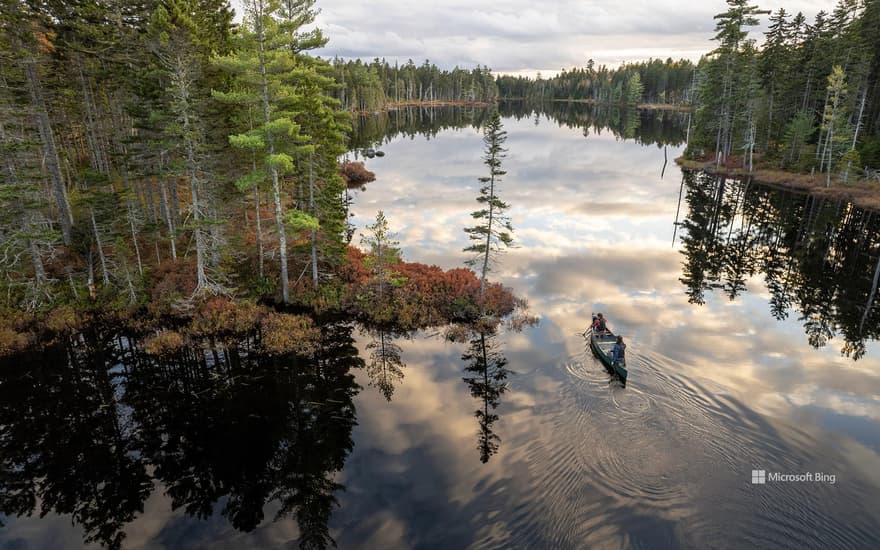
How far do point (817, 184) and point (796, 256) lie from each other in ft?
94.0

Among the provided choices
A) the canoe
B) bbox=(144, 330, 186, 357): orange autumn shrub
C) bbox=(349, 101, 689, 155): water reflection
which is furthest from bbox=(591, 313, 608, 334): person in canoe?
bbox=(349, 101, 689, 155): water reflection

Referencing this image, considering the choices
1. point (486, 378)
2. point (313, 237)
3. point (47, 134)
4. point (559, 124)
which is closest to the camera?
point (486, 378)

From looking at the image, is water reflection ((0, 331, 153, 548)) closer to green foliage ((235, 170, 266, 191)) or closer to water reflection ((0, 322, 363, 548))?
water reflection ((0, 322, 363, 548))

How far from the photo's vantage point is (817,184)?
188 ft

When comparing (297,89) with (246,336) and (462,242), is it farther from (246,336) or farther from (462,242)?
(462,242)

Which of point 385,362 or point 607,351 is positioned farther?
point 385,362

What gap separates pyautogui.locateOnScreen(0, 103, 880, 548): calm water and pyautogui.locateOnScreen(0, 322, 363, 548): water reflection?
0.08 metres

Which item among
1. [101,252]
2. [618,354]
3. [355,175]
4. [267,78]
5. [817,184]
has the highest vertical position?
[267,78]

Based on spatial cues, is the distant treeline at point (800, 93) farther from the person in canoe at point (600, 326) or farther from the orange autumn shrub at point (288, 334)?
the orange autumn shrub at point (288, 334)

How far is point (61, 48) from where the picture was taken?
27.8 meters

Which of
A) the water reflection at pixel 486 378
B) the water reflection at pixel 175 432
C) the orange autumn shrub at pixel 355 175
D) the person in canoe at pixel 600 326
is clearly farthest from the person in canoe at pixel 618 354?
the orange autumn shrub at pixel 355 175

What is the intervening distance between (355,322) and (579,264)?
1923 centimetres

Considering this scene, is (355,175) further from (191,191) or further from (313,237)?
(313,237)

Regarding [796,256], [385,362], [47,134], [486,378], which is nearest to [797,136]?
[796,256]
